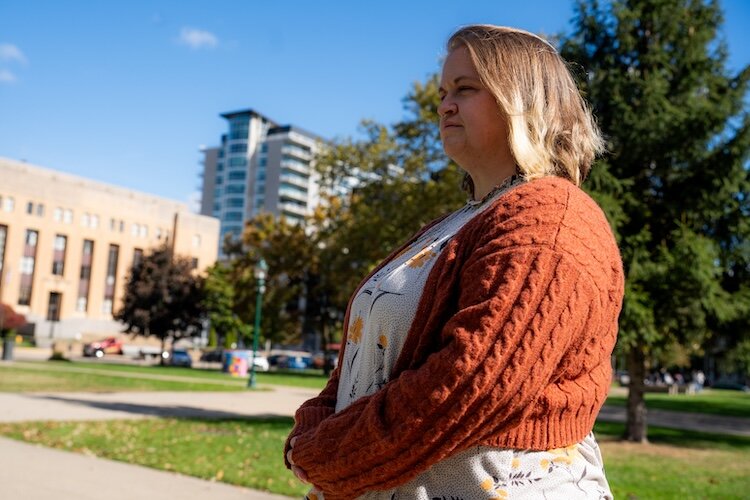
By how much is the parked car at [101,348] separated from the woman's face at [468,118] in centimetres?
5436

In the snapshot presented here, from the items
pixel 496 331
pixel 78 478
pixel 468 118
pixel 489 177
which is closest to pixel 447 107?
pixel 468 118

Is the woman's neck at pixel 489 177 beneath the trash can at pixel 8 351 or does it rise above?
above

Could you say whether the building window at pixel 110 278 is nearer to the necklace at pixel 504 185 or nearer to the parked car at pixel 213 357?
the parked car at pixel 213 357

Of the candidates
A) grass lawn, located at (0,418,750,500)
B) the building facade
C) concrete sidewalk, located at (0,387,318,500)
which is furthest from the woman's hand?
the building facade

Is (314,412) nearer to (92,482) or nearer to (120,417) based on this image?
(92,482)

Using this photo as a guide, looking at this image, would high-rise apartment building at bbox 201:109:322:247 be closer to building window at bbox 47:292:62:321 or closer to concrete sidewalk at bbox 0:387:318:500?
building window at bbox 47:292:62:321

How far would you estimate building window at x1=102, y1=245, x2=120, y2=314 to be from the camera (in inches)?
2997

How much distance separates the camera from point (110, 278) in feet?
251

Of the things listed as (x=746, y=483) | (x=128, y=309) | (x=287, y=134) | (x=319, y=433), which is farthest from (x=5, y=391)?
(x=287, y=134)

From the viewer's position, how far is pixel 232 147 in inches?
5340

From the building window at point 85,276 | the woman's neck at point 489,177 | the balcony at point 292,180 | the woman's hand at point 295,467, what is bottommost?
the woman's hand at point 295,467

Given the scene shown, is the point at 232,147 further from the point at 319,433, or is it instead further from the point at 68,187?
the point at 319,433

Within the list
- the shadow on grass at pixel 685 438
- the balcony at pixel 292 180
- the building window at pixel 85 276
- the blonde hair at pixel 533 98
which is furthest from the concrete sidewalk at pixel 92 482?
the balcony at pixel 292 180

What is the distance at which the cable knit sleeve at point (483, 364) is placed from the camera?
56.1 inches
